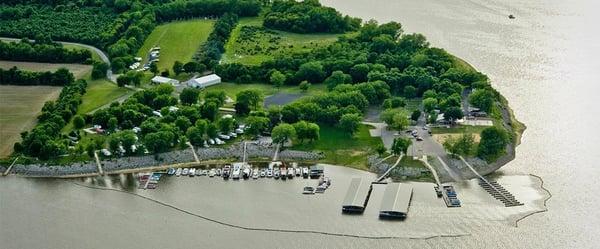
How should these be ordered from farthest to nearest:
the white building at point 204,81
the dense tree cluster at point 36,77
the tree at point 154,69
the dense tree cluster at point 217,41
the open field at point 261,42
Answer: the open field at point 261,42 < the dense tree cluster at point 217,41 < the tree at point 154,69 < the dense tree cluster at point 36,77 < the white building at point 204,81

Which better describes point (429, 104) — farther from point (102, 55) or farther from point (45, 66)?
point (45, 66)

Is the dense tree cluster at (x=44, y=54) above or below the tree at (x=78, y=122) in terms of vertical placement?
above

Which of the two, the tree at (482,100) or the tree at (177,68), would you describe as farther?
the tree at (177,68)

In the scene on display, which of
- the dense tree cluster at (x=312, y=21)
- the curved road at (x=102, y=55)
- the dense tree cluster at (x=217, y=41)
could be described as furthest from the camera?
the dense tree cluster at (x=312, y=21)

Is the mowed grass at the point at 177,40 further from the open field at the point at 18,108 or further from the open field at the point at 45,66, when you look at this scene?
the open field at the point at 18,108

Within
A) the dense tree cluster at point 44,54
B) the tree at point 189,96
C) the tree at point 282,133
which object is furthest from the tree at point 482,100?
the dense tree cluster at point 44,54
